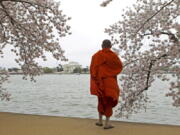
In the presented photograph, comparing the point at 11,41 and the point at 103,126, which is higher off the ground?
the point at 11,41

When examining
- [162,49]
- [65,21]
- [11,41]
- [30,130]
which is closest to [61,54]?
[65,21]

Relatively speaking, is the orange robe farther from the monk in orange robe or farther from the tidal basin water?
the tidal basin water

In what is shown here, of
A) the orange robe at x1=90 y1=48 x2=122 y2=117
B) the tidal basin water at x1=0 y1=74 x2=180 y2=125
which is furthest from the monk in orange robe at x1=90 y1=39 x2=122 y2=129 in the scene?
the tidal basin water at x1=0 y1=74 x2=180 y2=125

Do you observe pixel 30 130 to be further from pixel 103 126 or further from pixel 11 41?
pixel 11 41

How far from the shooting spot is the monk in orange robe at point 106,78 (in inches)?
267

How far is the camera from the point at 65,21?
31.6 feet

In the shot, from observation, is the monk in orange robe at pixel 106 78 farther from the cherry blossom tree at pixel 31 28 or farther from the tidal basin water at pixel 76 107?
the tidal basin water at pixel 76 107

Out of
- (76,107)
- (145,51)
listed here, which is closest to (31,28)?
(145,51)

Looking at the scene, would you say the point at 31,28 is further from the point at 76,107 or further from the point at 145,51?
the point at 76,107

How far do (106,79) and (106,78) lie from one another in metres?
0.02

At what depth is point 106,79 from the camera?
679 centimetres

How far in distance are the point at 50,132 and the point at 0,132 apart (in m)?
1.02

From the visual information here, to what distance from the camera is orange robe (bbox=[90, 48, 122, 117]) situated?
6.77 m

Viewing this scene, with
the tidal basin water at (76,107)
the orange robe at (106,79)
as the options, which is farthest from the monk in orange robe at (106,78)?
the tidal basin water at (76,107)
